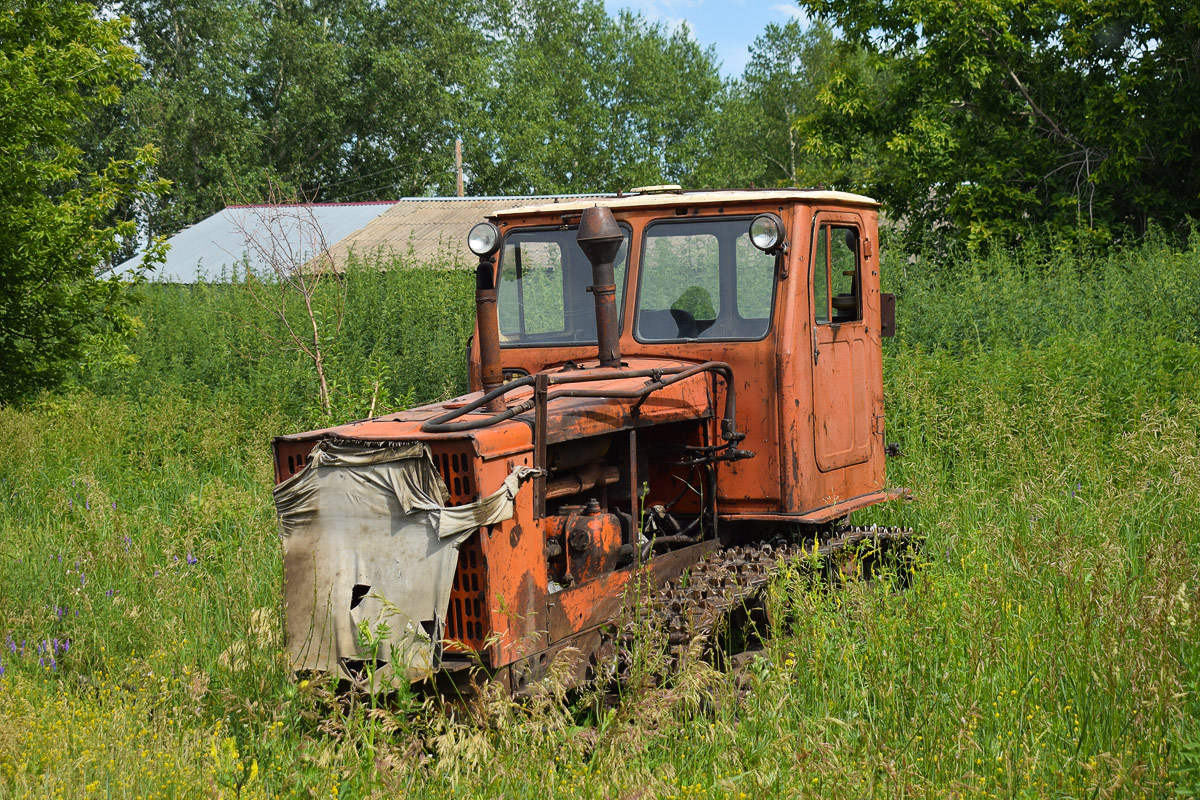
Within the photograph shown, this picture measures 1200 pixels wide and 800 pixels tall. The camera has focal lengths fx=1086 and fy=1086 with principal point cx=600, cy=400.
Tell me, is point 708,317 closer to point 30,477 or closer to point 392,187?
point 30,477

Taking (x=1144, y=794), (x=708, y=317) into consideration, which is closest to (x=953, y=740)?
(x=1144, y=794)

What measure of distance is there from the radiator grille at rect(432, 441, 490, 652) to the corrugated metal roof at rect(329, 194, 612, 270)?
19108 millimetres

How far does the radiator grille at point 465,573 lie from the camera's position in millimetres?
4078

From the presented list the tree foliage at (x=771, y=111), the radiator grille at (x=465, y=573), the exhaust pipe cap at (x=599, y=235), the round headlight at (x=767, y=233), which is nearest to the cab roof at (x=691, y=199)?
the round headlight at (x=767, y=233)

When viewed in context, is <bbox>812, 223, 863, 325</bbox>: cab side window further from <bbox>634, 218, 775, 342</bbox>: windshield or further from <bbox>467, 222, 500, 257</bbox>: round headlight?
<bbox>467, 222, 500, 257</bbox>: round headlight

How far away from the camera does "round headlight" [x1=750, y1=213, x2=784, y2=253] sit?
5.29 metres

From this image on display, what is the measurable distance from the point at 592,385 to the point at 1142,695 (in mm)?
2659

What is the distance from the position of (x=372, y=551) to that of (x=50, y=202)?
6225 mm

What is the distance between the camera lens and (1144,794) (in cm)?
328

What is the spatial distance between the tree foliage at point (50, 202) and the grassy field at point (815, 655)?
47.4 inches

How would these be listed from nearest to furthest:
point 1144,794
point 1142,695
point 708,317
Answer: point 1144,794 < point 1142,695 < point 708,317

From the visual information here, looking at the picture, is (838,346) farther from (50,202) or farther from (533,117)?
(533,117)

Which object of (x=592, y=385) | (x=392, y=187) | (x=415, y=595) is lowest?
(x=415, y=595)

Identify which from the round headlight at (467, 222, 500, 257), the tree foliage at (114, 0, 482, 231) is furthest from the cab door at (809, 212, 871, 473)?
the tree foliage at (114, 0, 482, 231)
